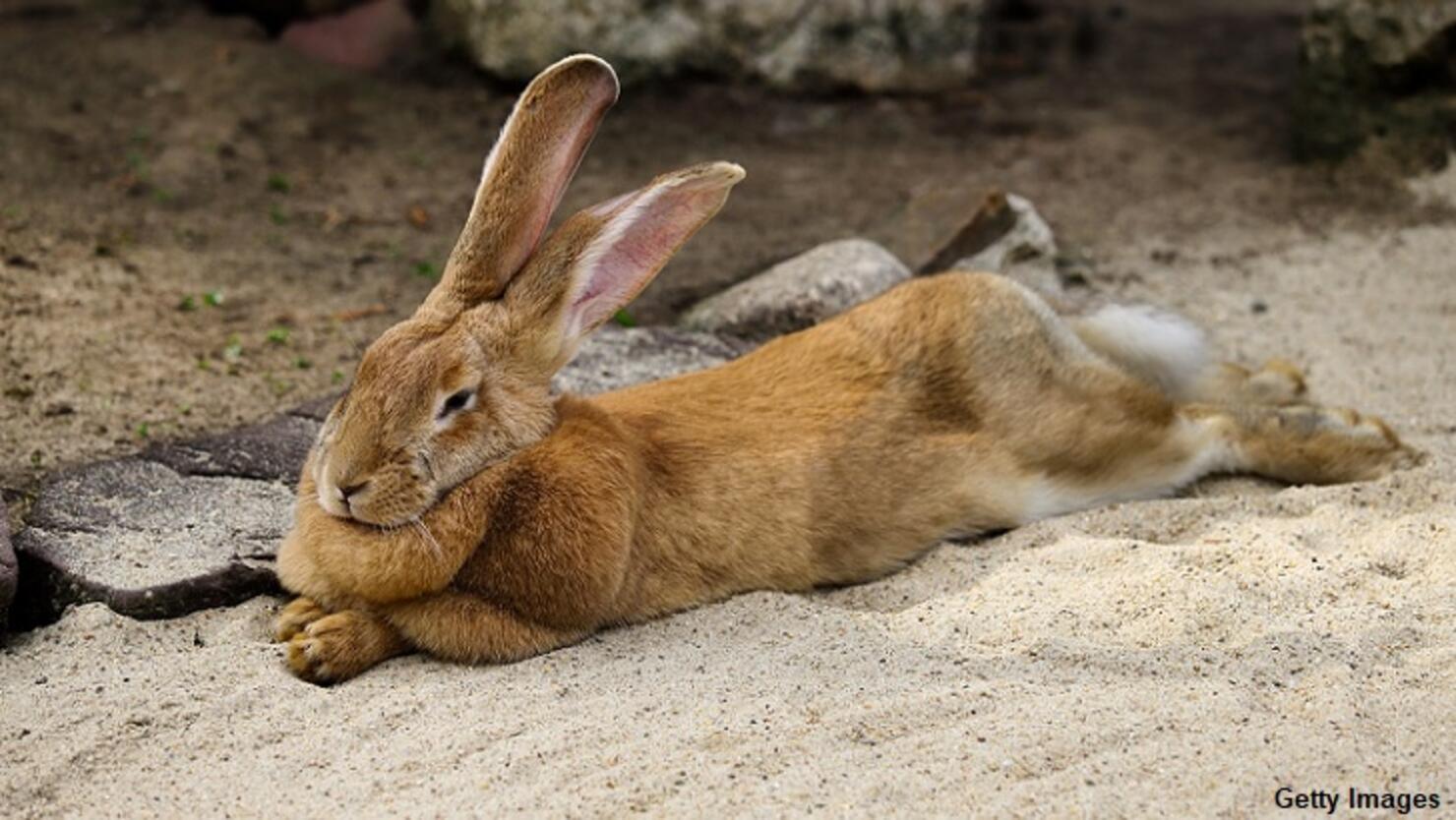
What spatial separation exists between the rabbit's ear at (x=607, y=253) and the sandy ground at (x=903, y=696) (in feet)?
3.07

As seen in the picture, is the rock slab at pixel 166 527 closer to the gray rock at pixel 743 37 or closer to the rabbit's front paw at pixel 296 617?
the rabbit's front paw at pixel 296 617

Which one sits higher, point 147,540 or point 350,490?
point 350,490

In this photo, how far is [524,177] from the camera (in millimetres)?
4879

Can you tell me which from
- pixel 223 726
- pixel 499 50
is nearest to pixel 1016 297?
pixel 223 726

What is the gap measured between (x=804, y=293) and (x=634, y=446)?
2.31 m

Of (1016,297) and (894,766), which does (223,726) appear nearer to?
(894,766)

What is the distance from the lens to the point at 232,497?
5.46m

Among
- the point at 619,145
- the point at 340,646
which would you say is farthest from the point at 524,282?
the point at 619,145

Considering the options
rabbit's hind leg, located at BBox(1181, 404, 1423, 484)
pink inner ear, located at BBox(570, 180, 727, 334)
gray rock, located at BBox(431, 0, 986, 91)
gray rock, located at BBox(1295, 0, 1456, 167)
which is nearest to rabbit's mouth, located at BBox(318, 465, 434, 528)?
pink inner ear, located at BBox(570, 180, 727, 334)

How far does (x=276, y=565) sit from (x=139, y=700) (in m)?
0.67

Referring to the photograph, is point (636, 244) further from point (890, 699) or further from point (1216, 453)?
point (1216, 453)

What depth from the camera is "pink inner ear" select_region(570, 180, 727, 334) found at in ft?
16.0

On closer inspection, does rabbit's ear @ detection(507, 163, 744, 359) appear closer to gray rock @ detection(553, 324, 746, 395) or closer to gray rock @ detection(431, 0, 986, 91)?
gray rock @ detection(553, 324, 746, 395)

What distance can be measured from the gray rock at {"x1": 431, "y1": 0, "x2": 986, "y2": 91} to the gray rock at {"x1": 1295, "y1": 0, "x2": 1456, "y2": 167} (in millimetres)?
2117
